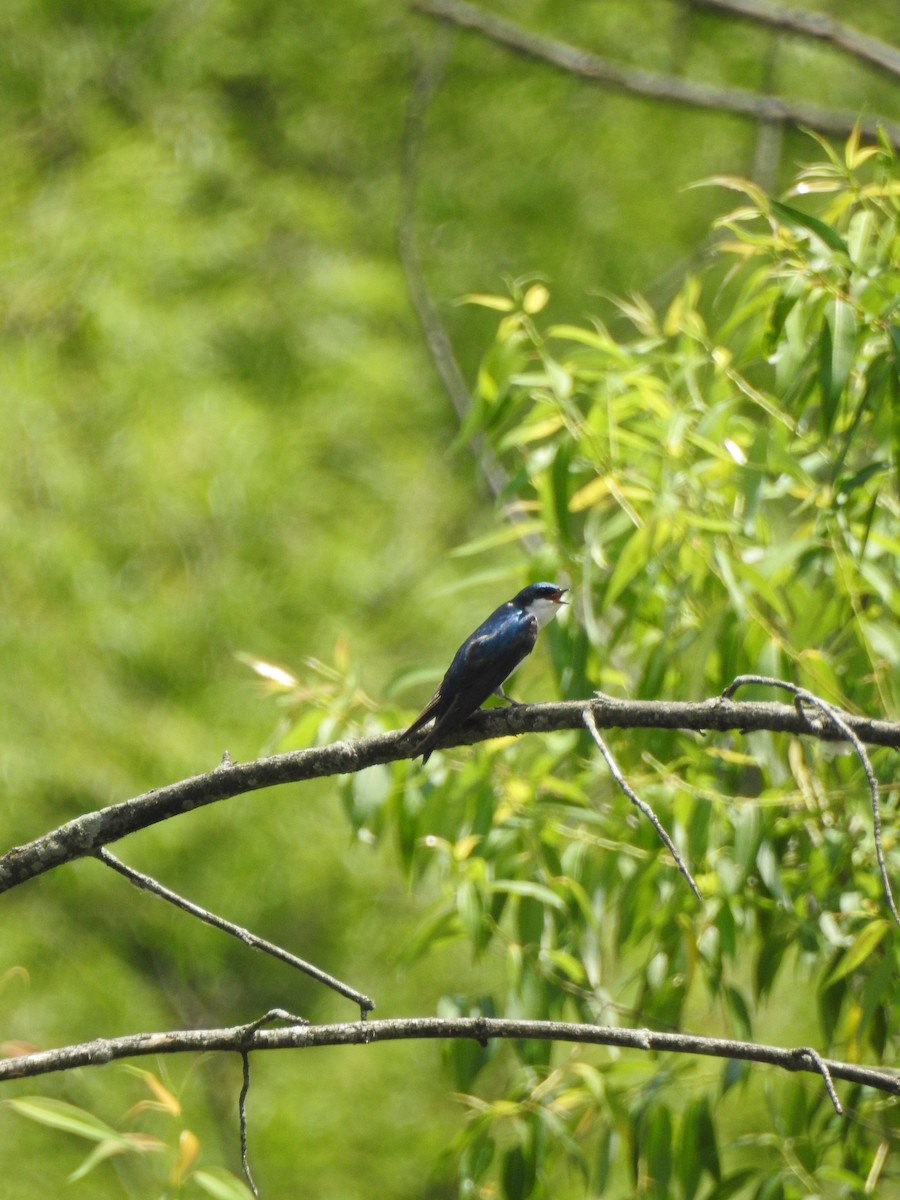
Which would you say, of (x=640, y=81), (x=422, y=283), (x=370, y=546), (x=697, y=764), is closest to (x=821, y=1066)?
(x=697, y=764)

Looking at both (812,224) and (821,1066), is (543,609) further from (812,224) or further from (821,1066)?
(821,1066)

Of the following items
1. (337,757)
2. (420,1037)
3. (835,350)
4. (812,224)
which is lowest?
(420,1037)

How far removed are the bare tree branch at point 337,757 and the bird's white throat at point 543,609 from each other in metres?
1.00

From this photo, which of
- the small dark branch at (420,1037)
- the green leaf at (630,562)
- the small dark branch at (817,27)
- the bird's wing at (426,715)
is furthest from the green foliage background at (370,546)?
the small dark branch at (420,1037)

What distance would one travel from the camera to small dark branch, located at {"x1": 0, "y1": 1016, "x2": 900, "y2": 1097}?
1.64 m

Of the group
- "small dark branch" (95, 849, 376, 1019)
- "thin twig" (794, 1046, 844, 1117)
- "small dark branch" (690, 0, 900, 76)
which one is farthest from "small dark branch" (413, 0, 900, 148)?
"small dark branch" (95, 849, 376, 1019)

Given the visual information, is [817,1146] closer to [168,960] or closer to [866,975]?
[866,975]

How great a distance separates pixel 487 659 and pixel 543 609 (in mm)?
498

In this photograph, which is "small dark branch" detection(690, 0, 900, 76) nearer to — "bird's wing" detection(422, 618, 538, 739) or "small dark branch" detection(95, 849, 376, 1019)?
"bird's wing" detection(422, 618, 538, 739)

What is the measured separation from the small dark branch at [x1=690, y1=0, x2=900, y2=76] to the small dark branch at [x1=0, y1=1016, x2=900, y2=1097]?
18.2ft

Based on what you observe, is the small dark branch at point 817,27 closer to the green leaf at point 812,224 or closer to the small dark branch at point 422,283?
the small dark branch at point 422,283

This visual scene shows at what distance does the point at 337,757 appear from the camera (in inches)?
75.1

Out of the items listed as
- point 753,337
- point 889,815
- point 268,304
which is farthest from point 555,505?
point 268,304

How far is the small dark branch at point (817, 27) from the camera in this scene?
6148mm
